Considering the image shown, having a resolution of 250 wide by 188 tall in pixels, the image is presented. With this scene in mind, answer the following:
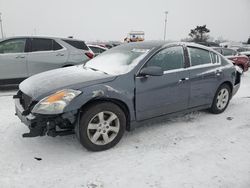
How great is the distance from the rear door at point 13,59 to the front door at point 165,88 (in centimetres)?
442

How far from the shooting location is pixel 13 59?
687 cm

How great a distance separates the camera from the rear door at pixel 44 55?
7.09 meters

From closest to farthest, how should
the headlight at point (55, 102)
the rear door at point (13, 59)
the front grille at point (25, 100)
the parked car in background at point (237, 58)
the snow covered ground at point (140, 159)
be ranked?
the snow covered ground at point (140, 159), the headlight at point (55, 102), the front grille at point (25, 100), the rear door at point (13, 59), the parked car in background at point (237, 58)

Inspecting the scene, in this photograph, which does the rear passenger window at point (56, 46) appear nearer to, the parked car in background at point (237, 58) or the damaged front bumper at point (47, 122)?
the damaged front bumper at point (47, 122)

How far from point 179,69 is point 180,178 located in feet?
6.35

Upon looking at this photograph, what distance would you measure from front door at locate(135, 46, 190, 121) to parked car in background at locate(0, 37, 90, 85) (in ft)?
13.0

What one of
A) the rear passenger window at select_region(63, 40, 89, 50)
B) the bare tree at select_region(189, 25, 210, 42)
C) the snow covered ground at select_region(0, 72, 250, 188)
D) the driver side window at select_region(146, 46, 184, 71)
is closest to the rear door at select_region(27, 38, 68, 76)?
the rear passenger window at select_region(63, 40, 89, 50)

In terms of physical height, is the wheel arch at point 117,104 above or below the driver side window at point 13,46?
below

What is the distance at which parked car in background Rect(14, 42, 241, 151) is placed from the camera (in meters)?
3.22

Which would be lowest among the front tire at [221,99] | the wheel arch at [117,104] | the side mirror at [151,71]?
the front tire at [221,99]

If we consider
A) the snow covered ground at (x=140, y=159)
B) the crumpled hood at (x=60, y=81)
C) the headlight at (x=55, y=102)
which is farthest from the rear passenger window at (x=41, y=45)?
the headlight at (x=55, y=102)

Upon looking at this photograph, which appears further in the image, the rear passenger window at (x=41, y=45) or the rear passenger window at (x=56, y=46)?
the rear passenger window at (x=56, y=46)

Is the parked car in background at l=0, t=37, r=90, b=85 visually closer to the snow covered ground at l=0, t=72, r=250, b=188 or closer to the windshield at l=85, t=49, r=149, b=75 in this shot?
the snow covered ground at l=0, t=72, r=250, b=188

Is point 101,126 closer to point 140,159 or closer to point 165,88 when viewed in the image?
point 140,159
